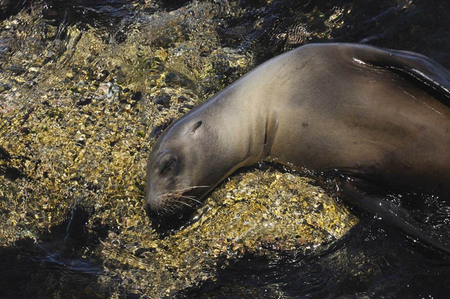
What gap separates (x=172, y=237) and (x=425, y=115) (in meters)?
2.25

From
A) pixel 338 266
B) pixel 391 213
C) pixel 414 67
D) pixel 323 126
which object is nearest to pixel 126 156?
pixel 323 126

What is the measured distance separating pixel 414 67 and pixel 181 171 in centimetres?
200

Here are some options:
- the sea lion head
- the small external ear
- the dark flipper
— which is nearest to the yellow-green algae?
the sea lion head

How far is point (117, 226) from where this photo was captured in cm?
522

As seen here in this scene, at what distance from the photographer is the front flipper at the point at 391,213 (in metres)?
4.26

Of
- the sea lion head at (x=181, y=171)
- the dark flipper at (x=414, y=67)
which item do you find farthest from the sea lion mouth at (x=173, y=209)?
the dark flipper at (x=414, y=67)

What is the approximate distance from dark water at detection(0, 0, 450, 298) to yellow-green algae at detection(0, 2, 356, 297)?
126 millimetres

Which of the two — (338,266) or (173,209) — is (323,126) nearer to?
(338,266)

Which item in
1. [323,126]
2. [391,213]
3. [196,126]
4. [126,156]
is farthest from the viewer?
[126,156]

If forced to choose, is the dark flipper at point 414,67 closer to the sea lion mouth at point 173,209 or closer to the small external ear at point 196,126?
the small external ear at point 196,126

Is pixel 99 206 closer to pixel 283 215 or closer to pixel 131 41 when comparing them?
pixel 283 215

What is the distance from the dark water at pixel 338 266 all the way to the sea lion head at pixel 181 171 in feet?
2.25

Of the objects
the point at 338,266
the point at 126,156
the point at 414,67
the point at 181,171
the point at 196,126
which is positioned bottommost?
the point at 126,156

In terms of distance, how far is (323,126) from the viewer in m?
4.76
